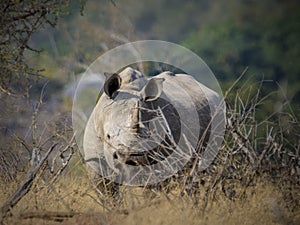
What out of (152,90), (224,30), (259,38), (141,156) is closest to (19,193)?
(141,156)

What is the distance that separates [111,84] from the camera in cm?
798

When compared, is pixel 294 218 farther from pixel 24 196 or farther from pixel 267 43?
pixel 267 43

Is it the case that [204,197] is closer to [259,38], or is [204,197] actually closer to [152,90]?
[152,90]

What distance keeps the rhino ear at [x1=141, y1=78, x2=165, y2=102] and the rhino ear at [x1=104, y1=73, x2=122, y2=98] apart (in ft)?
1.07

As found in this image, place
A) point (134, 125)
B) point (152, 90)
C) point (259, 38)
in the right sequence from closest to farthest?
point (134, 125) → point (152, 90) → point (259, 38)

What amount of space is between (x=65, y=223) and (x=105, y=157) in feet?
5.23

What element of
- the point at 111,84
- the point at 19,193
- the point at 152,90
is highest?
the point at 111,84

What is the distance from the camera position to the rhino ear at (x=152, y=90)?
7891 mm

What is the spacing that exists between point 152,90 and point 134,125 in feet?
2.24

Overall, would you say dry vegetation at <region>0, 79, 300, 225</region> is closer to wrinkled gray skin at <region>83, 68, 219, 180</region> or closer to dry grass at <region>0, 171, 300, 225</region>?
dry grass at <region>0, 171, 300, 225</region>

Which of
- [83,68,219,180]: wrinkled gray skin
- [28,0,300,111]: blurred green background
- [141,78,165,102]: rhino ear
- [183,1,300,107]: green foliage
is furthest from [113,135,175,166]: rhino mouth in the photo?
[183,1,300,107]: green foliage

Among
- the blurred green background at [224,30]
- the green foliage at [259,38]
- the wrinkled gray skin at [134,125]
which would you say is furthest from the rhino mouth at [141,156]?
the green foliage at [259,38]

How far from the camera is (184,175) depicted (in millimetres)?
7156

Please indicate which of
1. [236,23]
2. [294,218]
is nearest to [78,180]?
[294,218]
